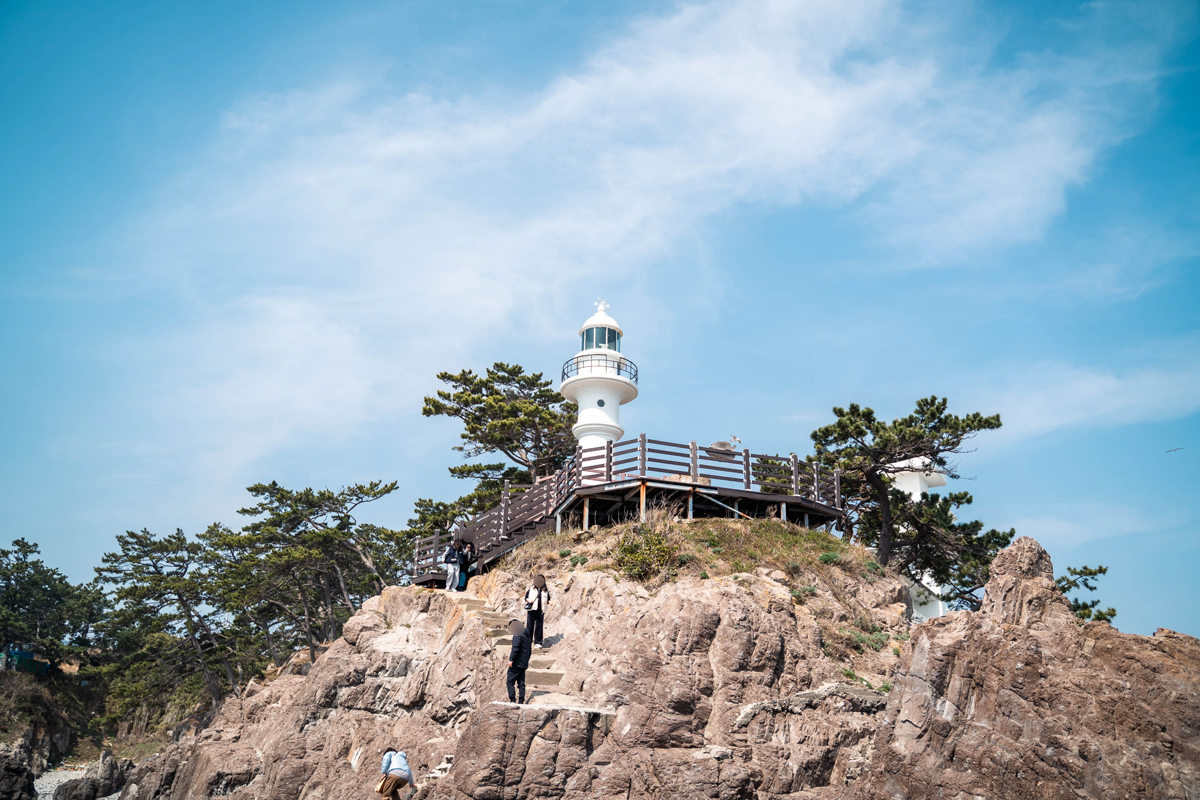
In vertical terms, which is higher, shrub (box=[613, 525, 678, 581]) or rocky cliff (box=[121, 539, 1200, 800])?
shrub (box=[613, 525, 678, 581])

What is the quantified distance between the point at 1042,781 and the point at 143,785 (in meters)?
22.3

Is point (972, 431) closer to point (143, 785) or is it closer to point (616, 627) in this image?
point (616, 627)

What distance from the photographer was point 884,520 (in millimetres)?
24078

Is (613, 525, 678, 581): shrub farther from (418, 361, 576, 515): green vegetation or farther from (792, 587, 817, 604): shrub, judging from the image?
(418, 361, 576, 515): green vegetation

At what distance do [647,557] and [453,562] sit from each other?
7.61 m

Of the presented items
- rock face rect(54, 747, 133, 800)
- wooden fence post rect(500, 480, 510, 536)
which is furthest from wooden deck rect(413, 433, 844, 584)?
rock face rect(54, 747, 133, 800)

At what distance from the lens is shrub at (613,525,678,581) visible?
1825cm

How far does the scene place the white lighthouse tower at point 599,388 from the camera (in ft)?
98.9

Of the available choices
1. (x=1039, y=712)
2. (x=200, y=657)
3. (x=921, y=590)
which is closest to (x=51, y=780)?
(x=200, y=657)

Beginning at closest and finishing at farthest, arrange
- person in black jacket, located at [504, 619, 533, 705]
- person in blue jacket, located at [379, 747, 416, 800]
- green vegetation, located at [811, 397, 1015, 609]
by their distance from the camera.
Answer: person in blue jacket, located at [379, 747, 416, 800] < person in black jacket, located at [504, 619, 533, 705] < green vegetation, located at [811, 397, 1015, 609]

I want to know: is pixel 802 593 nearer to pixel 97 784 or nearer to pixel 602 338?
pixel 602 338

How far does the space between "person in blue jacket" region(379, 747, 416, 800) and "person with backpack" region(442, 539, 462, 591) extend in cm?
1044

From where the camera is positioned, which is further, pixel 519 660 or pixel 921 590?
pixel 921 590

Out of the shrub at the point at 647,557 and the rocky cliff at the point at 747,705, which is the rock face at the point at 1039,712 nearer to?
the rocky cliff at the point at 747,705
